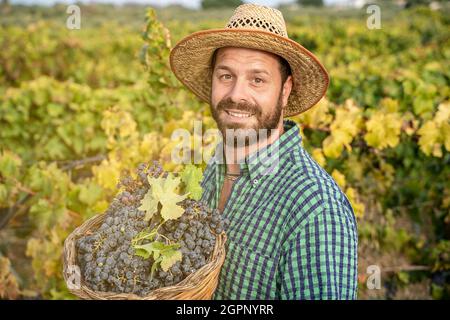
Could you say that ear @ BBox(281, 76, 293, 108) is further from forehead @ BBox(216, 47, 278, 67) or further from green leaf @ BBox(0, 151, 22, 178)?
green leaf @ BBox(0, 151, 22, 178)

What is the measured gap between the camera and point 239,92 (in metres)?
1.95

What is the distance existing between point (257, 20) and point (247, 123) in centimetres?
43

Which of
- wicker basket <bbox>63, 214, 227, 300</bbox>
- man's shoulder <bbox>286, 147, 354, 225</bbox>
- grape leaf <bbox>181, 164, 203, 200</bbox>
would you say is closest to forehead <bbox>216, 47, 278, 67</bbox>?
man's shoulder <bbox>286, 147, 354, 225</bbox>

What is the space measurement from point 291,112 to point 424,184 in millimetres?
2242

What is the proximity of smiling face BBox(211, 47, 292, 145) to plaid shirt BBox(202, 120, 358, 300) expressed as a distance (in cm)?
14

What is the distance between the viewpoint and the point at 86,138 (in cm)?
494

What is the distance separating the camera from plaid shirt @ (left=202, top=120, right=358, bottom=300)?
158cm

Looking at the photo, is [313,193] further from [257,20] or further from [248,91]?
[257,20]

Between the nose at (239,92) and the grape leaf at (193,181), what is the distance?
422mm

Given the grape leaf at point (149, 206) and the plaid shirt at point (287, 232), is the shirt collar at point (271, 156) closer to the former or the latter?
the plaid shirt at point (287, 232)

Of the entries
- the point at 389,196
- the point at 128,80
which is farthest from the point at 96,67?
the point at 389,196

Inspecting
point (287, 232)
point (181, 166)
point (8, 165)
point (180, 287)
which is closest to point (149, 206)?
point (180, 287)

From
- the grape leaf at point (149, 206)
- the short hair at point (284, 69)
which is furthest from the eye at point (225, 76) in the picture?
the grape leaf at point (149, 206)

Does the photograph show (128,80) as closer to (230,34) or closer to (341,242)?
(230,34)
